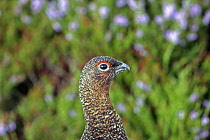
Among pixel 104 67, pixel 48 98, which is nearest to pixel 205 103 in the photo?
pixel 48 98

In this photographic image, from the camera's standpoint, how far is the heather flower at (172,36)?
161 inches

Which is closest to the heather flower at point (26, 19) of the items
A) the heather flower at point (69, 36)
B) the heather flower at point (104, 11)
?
the heather flower at point (69, 36)

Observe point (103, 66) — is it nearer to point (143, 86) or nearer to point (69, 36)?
point (143, 86)

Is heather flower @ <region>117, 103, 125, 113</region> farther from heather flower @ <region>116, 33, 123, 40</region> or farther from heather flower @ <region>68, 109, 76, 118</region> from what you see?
heather flower @ <region>116, 33, 123, 40</region>

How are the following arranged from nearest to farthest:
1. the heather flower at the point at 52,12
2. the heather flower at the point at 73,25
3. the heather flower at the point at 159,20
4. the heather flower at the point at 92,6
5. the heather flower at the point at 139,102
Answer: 1. the heather flower at the point at 139,102
2. the heather flower at the point at 159,20
3. the heather flower at the point at 73,25
4. the heather flower at the point at 92,6
5. the heather flower at the point at 52,12

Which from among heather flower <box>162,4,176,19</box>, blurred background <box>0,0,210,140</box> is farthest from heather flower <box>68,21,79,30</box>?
heather flower <box>162,4,176,19</box>

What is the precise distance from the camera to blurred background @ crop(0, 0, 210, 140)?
3688 millimetres

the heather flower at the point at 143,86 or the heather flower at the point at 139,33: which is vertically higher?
the heather flower at the point at 139,33

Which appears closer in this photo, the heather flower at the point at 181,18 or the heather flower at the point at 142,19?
the heather flower at the point at 181,18

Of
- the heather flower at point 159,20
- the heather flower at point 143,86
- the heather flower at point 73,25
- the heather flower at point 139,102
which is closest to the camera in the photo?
the heather flower at point 139,102

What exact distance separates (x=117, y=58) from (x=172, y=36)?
1.86 feet

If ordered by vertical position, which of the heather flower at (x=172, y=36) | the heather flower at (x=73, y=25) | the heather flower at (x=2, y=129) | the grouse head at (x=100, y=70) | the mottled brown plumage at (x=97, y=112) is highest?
the heather flower at (x=73, y=25)

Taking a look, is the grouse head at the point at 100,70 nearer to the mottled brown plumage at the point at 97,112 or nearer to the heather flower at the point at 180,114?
the mottled brown plumage at the point at 97,112

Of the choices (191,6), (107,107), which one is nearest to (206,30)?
(191,6)
